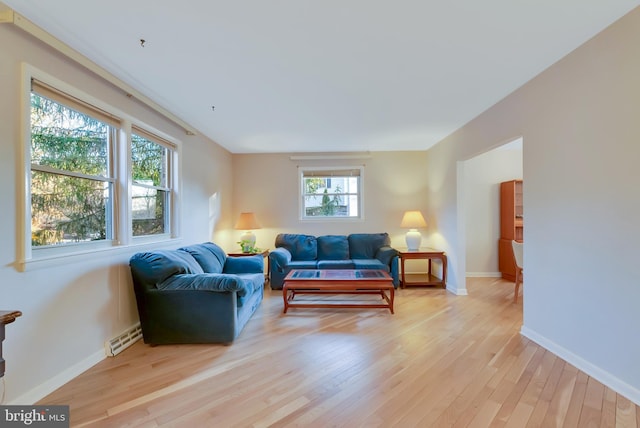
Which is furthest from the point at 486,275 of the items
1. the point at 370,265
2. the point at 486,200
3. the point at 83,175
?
the point at 83,175

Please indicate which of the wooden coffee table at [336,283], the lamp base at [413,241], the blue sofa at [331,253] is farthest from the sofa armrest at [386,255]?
the wooden coffee table at [336,283]

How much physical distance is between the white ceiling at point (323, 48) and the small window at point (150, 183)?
473 millimetres

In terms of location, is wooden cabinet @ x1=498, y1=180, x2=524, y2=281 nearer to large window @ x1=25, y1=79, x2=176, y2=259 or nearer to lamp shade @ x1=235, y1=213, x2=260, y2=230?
lamp shade @ x1=235, y1=213, x2=260, y2=230

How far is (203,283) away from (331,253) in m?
2.66

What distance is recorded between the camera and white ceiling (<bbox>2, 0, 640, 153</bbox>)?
1.65 meters

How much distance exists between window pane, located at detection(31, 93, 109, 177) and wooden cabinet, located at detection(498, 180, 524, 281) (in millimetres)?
5696

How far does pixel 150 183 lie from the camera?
2.99 metres

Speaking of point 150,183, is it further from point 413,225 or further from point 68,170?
point 413,225

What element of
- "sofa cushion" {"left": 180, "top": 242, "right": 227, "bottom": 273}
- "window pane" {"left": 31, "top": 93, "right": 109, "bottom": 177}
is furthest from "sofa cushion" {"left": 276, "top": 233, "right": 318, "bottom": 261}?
"window pane" {"left": 31, "top": 93, "right": 109, "bottom": 177}

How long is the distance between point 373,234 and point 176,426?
3931mm

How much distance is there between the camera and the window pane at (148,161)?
2.76 m

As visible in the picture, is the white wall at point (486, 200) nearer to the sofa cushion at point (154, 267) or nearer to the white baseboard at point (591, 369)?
the white baseboard at point (591, 369)

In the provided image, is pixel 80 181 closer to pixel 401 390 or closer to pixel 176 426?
pixel 176 426

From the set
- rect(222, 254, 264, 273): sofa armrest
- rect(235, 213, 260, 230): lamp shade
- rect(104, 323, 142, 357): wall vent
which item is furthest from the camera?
rect(235, 213, 260, 230): lamp shade
